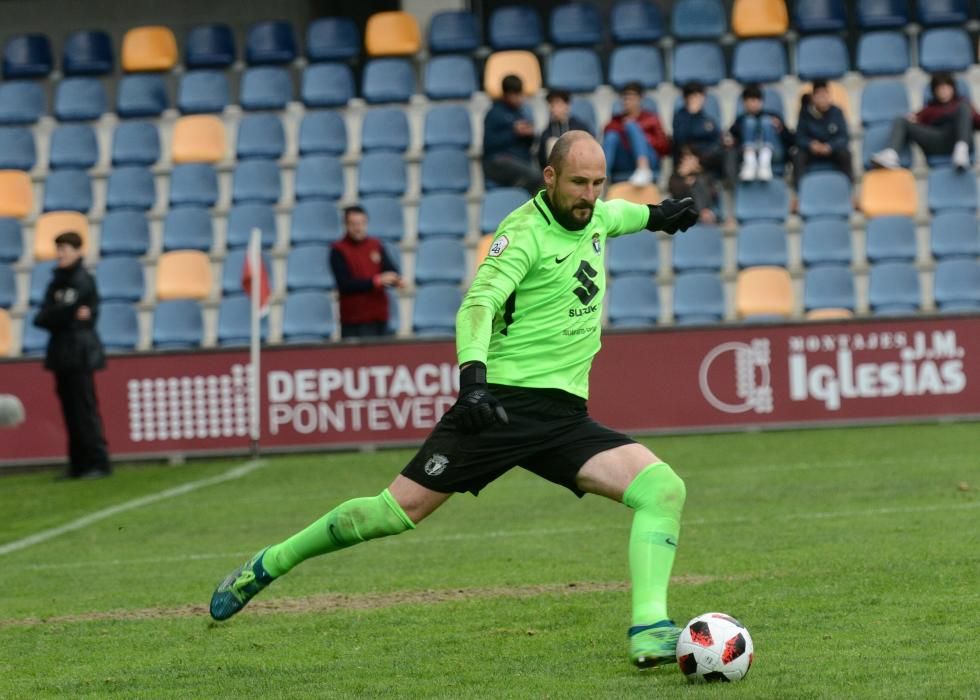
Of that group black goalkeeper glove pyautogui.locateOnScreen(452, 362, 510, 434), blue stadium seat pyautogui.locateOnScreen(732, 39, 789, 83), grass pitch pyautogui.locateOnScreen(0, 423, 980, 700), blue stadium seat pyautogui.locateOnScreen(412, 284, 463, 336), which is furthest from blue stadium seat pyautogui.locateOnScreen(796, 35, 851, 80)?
black goalkeeper glove pyautogui.locateOnScreen(452, 362, 510, 434)

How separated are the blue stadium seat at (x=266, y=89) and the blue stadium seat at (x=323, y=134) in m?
0.72

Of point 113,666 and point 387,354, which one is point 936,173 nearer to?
point 387,354

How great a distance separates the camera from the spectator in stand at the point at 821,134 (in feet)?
65.4

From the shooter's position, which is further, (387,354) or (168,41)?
(168,41)

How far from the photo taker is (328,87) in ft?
74.5

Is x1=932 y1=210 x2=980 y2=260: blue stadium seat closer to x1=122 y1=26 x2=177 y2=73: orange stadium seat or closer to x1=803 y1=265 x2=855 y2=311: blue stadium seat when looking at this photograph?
x1=803 y1=265 x2=855 y2=311: blue stadium seat

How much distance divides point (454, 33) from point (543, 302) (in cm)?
1671

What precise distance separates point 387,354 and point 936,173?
7.06m

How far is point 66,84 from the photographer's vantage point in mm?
23406

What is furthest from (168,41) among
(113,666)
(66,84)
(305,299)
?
(113,666)

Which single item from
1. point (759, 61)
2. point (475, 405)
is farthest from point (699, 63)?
point (475, 405)

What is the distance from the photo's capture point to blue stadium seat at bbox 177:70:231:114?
22.9 m

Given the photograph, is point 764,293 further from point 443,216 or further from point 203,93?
point 203,93

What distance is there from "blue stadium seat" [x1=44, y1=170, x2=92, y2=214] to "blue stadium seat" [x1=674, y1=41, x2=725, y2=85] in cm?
751
